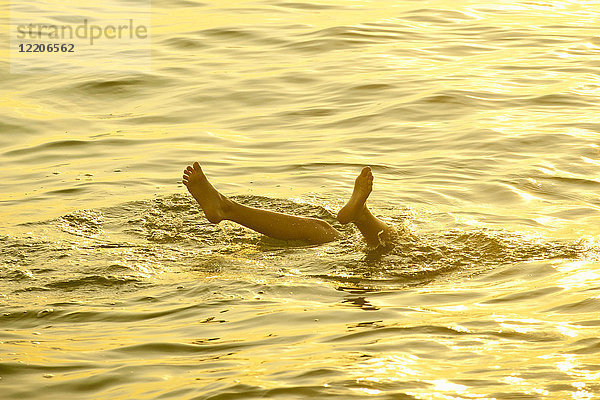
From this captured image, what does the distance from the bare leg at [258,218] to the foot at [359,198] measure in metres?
0.28

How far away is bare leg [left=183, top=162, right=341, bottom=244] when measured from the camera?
6449mm

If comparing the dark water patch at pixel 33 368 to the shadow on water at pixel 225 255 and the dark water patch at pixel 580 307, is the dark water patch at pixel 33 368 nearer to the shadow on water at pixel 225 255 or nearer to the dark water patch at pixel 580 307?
the shadow on water at pixel 225 255

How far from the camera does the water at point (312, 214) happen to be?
441 centimetres

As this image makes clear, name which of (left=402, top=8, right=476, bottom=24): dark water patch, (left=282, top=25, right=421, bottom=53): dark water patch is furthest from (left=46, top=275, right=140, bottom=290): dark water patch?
(left=402, top=8, right=476, bottom=24): dark water patch

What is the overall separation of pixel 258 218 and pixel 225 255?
0.34 m

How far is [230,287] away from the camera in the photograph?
5617mm

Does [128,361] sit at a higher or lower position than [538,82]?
lower

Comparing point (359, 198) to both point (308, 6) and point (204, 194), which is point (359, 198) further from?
point (308, 6)

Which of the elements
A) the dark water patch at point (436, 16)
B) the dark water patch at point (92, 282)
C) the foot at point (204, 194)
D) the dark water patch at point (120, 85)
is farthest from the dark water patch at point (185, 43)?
the dark water patch at point (92, 282)

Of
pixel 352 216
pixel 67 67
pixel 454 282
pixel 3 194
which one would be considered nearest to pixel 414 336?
pixel 454 282

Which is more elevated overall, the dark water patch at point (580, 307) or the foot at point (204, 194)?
the foot at point (204, 194)

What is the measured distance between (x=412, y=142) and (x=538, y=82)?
264 centimetres

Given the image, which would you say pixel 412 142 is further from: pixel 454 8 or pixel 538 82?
pixel 454 8

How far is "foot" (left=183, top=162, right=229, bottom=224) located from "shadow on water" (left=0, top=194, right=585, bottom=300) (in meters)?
0.28
